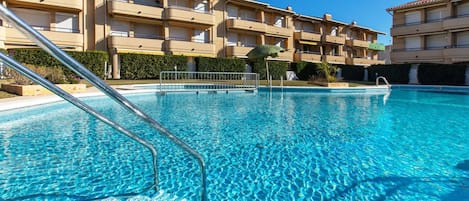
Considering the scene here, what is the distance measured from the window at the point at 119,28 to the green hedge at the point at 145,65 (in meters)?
4.25

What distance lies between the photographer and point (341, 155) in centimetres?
615

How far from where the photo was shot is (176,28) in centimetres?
3231

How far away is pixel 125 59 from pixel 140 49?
307 cm

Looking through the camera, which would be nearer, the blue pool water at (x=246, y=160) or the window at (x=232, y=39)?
the blue pool water at (x=246, y=160)

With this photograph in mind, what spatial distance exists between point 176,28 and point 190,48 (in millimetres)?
2878

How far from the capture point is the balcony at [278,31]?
37.9 m

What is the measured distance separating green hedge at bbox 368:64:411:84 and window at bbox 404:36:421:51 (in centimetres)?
728

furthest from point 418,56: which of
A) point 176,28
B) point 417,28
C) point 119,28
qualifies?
point 119,28

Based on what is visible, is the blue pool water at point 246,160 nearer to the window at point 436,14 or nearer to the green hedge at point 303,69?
the green hedge at point 303,69

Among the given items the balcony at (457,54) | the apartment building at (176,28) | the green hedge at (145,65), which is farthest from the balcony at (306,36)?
the green hedge at (145,65)

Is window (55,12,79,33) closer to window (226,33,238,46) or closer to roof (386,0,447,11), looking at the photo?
window (226,33,238,46)

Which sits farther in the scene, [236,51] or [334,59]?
[334,59]

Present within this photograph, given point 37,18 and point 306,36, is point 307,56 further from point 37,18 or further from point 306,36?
point 37,18

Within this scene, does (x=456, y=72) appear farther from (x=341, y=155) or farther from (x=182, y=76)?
(x=341, y=155)
